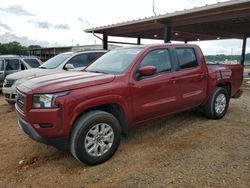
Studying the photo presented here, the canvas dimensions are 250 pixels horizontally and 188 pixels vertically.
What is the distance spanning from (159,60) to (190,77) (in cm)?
87

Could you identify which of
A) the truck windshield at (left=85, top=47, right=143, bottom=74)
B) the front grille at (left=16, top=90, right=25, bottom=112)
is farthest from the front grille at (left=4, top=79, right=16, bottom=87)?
the front grille at (left=16, top=90, right=25, bottom=112)

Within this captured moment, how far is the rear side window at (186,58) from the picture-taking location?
16.1ft

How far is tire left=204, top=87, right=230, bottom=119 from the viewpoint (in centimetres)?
566

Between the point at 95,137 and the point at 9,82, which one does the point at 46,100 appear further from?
the point at 9,82

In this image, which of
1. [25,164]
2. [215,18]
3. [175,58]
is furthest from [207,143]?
[215,18]

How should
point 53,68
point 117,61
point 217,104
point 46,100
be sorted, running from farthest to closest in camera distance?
point 53,68
point 217,104
point 117,61
point 46,100

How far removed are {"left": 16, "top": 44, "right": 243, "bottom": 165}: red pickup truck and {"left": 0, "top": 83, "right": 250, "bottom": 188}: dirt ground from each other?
337mm

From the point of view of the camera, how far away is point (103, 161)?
3684 mm

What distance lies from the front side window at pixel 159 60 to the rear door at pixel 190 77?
0.29 m

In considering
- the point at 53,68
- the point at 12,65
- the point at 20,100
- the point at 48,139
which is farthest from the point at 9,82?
the point at 48,139

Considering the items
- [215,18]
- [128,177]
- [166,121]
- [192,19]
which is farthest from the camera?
[192,19]

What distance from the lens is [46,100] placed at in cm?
327

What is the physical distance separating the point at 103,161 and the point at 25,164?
1230 mm

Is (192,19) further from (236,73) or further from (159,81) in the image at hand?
(159,81)
